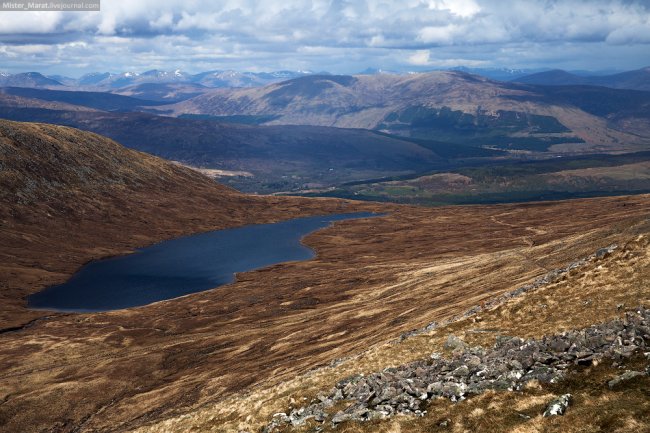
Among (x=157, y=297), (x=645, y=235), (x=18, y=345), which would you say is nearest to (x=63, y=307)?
(x=157, y=297)

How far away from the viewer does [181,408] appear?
230 feet

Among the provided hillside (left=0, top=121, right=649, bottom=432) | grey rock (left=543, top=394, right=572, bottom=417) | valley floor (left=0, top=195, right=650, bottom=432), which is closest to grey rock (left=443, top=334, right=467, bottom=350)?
valley floor (left=0, top=195, right=650, bottom=432)

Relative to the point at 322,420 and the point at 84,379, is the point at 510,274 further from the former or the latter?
the point at 84,379

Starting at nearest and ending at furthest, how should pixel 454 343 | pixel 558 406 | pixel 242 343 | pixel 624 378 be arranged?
1. pixel 558 406
2. pixel 624 378
3. pixel 454 343
4. pixel 242 343

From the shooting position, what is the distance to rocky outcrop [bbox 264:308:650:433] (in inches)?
1404

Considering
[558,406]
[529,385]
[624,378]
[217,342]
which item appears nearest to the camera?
[558,406]

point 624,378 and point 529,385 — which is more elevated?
point 624,378

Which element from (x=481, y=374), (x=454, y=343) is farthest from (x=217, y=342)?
(x=481, y=374)

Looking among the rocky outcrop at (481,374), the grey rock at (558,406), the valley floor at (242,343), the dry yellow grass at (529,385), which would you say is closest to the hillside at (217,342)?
the valley floor at (242,343)

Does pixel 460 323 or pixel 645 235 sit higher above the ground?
pixel 645 235

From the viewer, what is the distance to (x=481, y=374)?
125 ft

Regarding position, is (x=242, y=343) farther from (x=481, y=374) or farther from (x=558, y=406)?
(x=558, y=406)

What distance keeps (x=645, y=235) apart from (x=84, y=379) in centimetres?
8466

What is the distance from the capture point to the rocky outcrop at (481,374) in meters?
35.7
